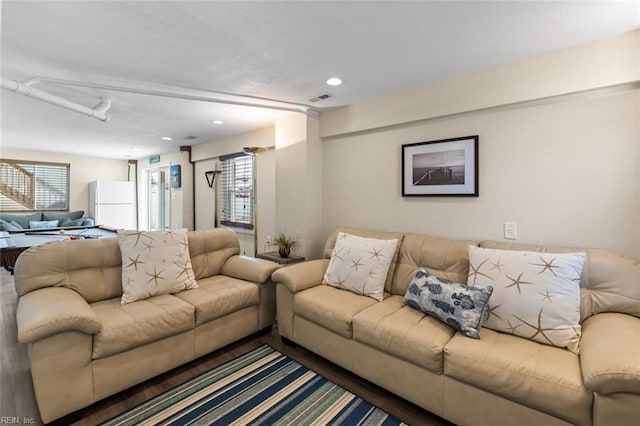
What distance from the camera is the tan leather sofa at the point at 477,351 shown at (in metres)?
1.28

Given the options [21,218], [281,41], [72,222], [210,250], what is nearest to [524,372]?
[281,41]

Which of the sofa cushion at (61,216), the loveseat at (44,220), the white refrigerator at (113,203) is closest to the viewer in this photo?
the loveseat at (44,220)

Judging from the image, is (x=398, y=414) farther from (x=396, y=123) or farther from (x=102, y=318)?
(x=396, y=123)

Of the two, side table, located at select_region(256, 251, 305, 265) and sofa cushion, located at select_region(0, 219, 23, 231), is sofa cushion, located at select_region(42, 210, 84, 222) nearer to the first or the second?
sofa cushion, located at select_region(0, 219, 23, 231)

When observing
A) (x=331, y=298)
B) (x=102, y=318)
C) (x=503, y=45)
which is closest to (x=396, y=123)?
(x=503, y=45)

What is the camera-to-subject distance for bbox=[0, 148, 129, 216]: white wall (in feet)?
22.5

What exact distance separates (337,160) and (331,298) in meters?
1.76

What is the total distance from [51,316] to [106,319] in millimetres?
344

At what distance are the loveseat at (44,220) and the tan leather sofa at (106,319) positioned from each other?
5422mm

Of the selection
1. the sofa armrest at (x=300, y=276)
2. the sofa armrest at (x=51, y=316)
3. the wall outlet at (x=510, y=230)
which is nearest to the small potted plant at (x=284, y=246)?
the sofa armrest at (x=300, y=276)

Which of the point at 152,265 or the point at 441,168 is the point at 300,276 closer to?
the point at 152,265

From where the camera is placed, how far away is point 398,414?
178 cm

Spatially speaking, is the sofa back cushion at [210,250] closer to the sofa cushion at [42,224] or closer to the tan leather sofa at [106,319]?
the tan leather sofa at [106,319]

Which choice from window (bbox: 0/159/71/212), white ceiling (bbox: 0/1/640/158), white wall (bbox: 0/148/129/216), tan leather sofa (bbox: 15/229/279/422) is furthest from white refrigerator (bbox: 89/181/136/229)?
tan leather sofa (bbox: 15/229/279/422)
